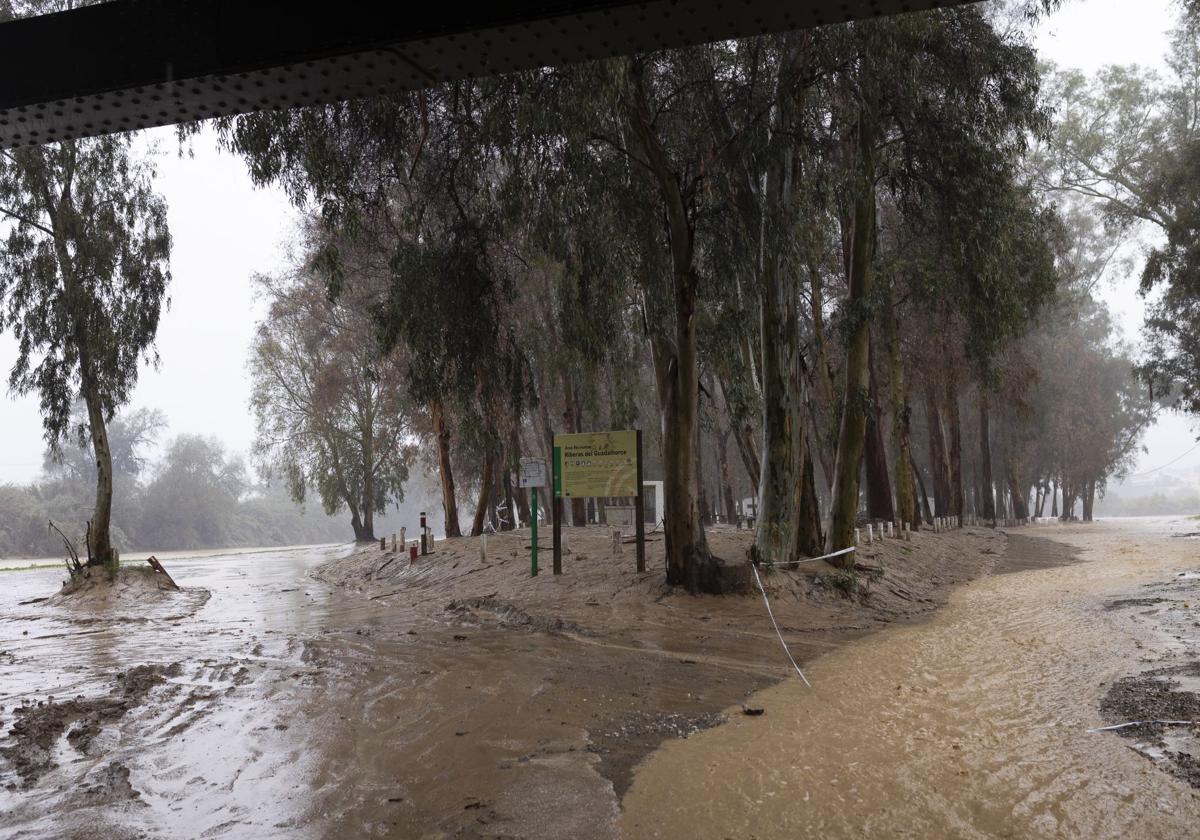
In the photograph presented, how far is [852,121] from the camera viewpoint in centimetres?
1255

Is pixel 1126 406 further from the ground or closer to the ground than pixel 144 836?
further from the ground

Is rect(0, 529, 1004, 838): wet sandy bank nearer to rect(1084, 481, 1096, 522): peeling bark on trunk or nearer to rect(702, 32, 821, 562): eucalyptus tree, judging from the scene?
rect(702, 32, 821, 562): eucalyptus tree

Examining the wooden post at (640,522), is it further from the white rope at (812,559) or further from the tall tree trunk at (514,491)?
the tall tree trunk at (514,491)

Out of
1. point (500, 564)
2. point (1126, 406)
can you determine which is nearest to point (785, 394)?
point (500, 564)

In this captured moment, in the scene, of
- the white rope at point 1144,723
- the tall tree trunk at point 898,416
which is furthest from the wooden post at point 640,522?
the tall tree trunk at point 898,416

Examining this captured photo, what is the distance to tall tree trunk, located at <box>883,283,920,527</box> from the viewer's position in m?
19.6

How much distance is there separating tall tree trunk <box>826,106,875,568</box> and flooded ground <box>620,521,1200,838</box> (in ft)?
12.8

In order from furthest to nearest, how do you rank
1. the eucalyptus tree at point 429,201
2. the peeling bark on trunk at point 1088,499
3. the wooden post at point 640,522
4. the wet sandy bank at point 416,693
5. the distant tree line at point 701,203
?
1. the peeling bark on trunk at point 1088,499
2. the wooden post at point 640,522
3. the distant tree line at point 701,203
4. the eucalyptus tree at point 429,201
5. the wet sandy bank at point 416,693

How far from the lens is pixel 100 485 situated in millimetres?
18578

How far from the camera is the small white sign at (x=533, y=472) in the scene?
14.4 meters

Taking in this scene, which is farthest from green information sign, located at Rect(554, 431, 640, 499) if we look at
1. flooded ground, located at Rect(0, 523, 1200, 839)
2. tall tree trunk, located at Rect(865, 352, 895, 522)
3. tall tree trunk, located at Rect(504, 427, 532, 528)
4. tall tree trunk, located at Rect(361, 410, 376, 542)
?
tall tree trunk, located at Rect(361, 410, 376, 542)

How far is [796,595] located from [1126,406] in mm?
48652

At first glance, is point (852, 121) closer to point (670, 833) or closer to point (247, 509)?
point (670, 833)

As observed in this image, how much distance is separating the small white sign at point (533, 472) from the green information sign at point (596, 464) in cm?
69
